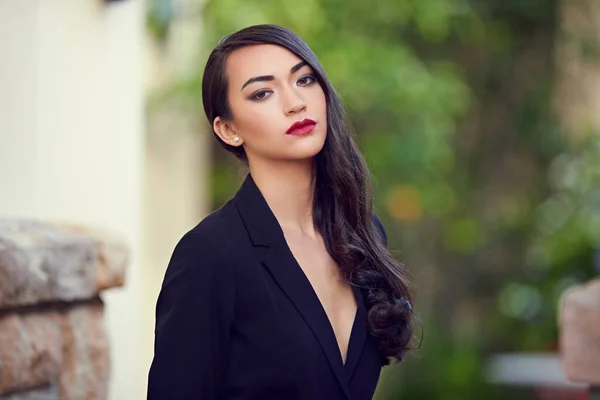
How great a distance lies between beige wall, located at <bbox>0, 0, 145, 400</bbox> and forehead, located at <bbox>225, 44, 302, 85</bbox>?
1680mm

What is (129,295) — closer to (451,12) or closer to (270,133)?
(270,133)

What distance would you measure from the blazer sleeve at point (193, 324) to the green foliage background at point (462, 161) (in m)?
5.38

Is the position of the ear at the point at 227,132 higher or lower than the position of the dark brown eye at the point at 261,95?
lower

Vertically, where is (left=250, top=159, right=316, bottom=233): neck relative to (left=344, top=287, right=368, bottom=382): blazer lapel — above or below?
above

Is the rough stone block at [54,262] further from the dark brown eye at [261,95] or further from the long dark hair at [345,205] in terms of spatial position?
the dark brown eye at [261,95]

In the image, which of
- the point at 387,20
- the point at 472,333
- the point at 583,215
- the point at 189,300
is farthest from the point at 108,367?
the point at 472,333

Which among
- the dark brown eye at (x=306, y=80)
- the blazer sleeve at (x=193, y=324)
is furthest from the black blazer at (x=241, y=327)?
the dark brown eye at (x=306, y=80)

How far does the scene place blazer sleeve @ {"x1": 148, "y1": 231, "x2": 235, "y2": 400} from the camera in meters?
2.20

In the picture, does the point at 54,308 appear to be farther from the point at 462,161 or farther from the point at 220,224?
the point at 462,161

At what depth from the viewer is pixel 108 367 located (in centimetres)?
315

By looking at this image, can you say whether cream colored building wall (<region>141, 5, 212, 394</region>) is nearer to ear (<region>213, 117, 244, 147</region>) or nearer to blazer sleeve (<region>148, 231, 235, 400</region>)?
ear (<region>213, 117, 244, 147</region>)

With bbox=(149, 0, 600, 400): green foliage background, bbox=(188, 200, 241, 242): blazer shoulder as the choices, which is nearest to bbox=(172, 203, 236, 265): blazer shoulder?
bbox=(188, 200, 241, 242): blazer shoulder

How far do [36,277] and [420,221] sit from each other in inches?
357

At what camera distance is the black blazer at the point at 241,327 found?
7.26 ft
